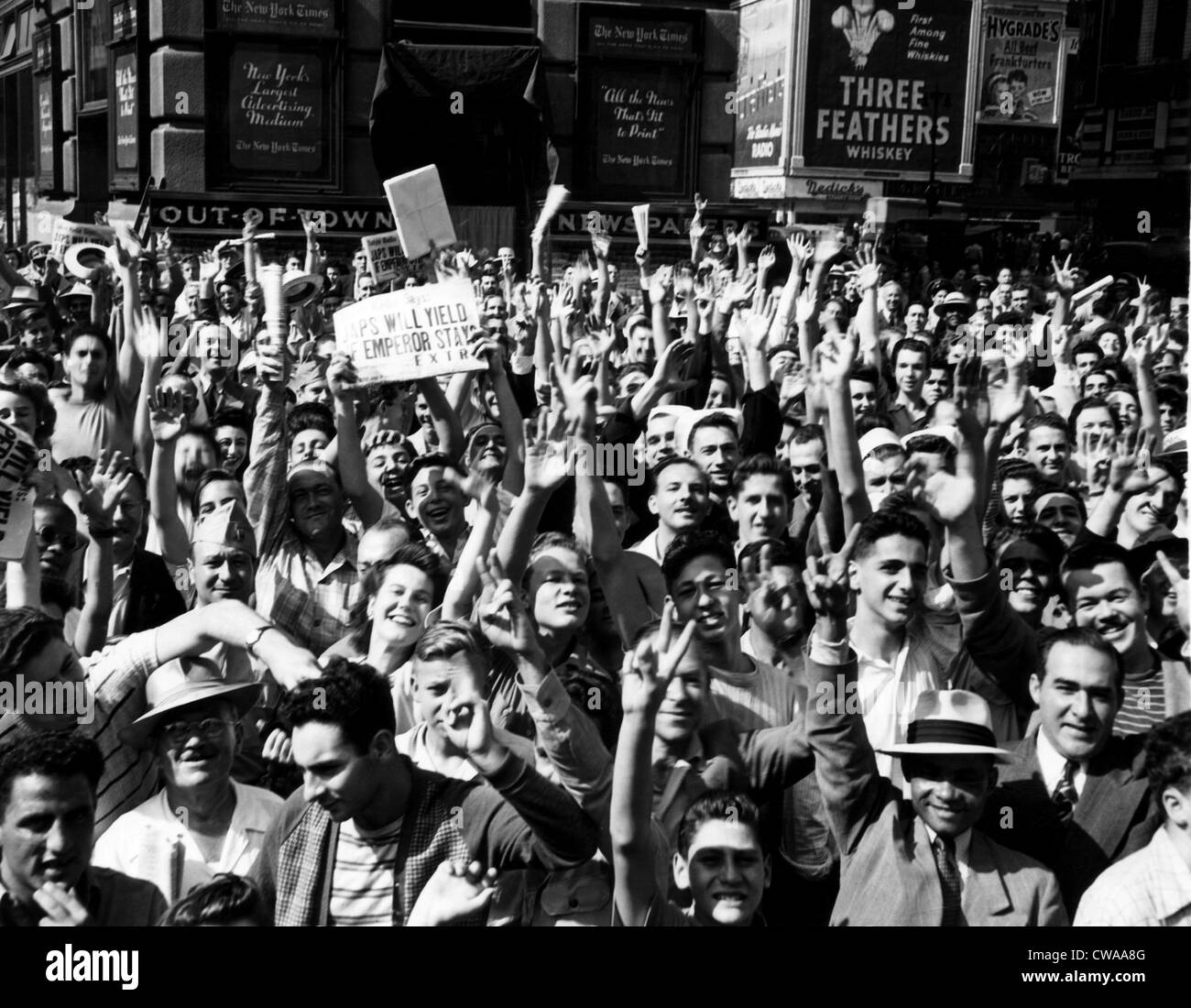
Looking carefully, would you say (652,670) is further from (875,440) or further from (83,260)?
(83,260)

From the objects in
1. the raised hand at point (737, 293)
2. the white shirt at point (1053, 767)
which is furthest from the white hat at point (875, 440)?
the raised hand at point (737, 293)

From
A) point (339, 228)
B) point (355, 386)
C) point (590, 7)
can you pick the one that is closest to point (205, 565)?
point (355, 386)

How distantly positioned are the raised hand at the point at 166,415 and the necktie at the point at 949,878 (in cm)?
379

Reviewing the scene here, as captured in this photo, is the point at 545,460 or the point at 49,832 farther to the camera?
the point at 545,460

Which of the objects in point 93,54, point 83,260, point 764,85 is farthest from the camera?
point 764,85

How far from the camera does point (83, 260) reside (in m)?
10.3

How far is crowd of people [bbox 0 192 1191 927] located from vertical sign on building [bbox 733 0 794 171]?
22539 mm

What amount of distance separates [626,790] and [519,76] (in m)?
16.1

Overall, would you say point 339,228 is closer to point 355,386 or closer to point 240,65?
point 240,65

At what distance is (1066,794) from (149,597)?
302cm

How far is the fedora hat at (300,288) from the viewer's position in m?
9.85

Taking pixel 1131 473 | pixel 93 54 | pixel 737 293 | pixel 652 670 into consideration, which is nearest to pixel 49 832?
pixel 652 670

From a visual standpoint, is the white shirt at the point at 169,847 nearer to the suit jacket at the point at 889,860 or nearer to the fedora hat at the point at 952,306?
the suit jacket at the point at 889,860

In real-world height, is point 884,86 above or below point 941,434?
above
